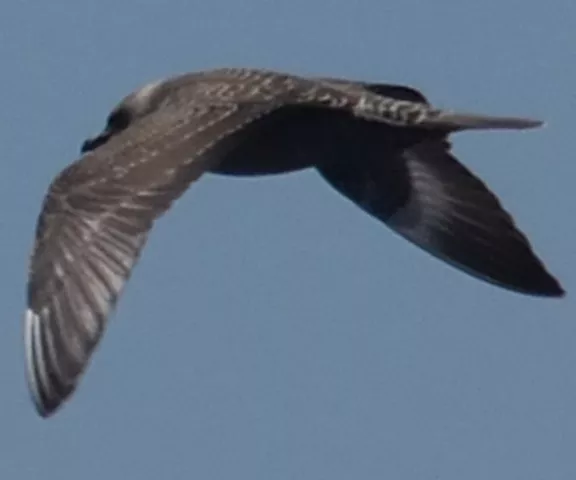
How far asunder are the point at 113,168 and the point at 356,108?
1451mm

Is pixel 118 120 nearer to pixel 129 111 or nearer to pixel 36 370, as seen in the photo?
pixel 129 111

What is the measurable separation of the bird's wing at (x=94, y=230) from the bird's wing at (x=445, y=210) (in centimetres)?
170

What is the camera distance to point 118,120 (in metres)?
12.9

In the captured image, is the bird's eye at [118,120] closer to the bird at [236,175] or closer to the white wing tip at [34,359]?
the bird at [236,175]

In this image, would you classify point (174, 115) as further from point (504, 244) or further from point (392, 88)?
point (504, 244)

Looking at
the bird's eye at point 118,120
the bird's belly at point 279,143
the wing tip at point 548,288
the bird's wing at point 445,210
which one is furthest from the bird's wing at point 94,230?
the wing tip at point 548,288

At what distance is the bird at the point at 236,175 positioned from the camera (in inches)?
419

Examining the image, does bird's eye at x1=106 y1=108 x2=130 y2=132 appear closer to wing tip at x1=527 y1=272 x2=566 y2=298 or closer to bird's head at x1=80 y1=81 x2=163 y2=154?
bird's head at x1=80 y1=81 x2=163 y2=154

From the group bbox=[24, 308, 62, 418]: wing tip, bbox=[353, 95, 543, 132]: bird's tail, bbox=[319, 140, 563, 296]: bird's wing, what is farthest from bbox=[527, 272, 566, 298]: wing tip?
bbox=[24, 308, 62, 418]: wing tip

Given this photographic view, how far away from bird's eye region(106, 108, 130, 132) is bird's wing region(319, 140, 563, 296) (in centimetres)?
114

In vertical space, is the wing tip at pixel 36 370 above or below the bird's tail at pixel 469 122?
below

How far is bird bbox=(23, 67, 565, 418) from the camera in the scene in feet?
34.9

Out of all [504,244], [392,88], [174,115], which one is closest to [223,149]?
[174,115]

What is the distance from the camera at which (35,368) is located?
33.9 ft
